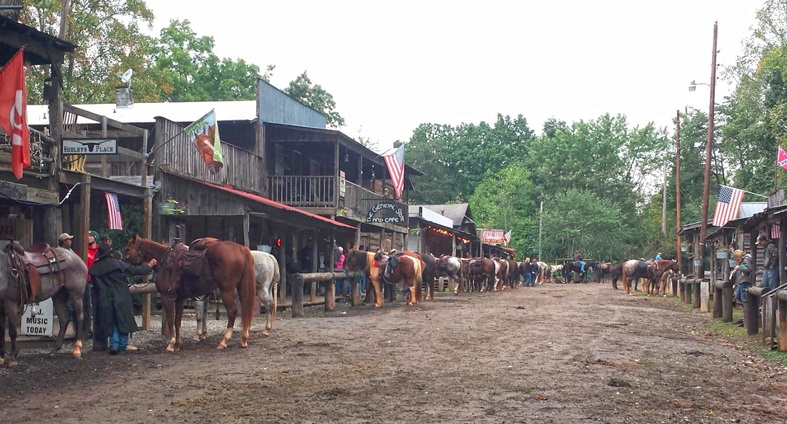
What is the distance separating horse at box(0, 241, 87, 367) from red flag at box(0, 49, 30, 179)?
1.70m

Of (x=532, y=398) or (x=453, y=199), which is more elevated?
(x=453, y=199)

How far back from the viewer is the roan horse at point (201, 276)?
12547 millimetres

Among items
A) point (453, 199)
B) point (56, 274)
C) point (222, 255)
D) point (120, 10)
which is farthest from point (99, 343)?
point (453, 199)

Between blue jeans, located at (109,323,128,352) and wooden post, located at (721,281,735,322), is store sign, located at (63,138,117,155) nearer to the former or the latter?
blue jeans, located at (109,323,128,352)

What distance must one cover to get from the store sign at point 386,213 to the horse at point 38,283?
17.0 metres

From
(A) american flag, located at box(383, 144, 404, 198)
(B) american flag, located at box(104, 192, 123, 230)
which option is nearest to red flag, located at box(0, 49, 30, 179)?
(B) american flag, located at box(104, 192, 123, 230)

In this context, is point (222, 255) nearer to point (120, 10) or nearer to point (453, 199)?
point (120, 10)

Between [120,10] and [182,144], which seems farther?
[120,10]

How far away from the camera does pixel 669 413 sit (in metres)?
7.38

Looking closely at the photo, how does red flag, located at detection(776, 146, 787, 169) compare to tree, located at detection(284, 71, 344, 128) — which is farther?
tree, located at detection(284, 71, 344, 128)

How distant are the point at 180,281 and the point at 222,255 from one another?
73 cm

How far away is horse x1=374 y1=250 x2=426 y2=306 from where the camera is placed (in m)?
24.0

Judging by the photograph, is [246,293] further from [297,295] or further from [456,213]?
[456,213]

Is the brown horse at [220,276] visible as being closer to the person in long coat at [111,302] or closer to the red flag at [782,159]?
the person in long coat at [111,302]
